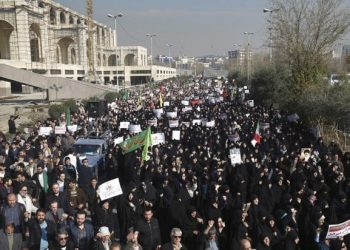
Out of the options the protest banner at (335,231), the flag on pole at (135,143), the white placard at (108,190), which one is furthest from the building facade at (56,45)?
the protest banner at (335,231)

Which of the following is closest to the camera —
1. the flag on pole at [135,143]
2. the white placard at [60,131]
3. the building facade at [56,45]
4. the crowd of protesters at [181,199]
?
the crowd of protesters at [181,199]

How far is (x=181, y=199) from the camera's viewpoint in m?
9.10

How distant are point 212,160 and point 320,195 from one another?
3900 mm

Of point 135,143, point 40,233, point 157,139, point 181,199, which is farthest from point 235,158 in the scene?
point 40,233

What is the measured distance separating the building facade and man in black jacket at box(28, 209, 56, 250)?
50.3m

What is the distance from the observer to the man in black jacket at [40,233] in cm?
714

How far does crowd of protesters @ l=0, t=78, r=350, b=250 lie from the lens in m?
7.08

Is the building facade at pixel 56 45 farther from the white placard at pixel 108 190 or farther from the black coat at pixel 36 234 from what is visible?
the black coat at pixel 36 234

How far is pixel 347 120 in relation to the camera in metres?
19.7

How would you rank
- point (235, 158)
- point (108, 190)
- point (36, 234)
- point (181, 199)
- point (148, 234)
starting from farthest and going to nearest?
1. point (235, 158)
2. point (181, 199)
3. point (108, 190)
4. point (148, 234)
5. point (36, 234)

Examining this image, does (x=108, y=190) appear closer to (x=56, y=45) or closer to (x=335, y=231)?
(x=335, y=231)

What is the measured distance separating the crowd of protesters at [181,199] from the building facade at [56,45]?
148 ft

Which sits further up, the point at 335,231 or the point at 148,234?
the point at 335,231

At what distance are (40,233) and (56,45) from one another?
76.8 metres
